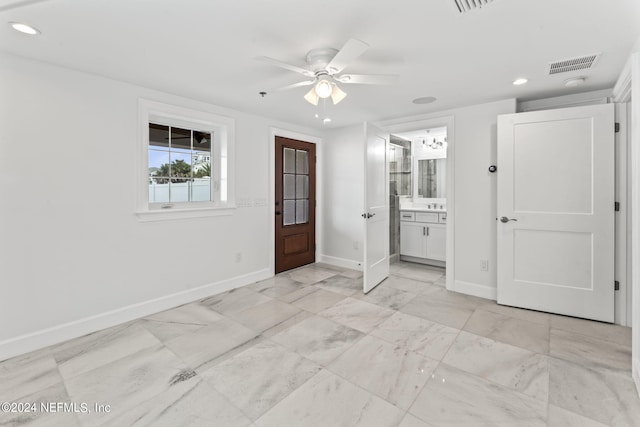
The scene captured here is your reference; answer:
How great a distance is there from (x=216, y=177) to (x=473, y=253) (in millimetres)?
3283

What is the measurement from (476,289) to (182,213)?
3.52 meters

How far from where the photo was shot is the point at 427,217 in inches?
186

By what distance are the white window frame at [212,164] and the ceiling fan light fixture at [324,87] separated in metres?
1.70

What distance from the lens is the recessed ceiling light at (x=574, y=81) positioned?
8.53 ft

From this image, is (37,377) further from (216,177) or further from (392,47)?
(392,47)

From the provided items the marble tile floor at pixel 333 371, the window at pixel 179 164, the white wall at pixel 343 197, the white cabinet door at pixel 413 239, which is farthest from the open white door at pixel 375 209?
the window at pixel 179 164

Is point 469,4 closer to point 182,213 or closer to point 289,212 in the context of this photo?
point 182,213

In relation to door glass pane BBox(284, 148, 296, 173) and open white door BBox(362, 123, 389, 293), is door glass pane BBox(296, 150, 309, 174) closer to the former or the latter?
door glass pane BBox(284, 148, 296, 173)

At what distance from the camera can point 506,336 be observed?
245 centimetres

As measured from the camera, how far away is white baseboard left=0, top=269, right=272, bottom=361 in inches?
85.8

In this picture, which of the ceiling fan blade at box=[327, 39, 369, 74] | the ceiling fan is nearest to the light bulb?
the ceiling fan

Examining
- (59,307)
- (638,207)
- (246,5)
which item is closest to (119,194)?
(59,307)

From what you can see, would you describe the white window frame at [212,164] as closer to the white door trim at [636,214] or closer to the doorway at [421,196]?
the doorway at [421,196]

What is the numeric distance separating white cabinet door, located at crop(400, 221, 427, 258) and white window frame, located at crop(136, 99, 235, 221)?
9.76 ft
